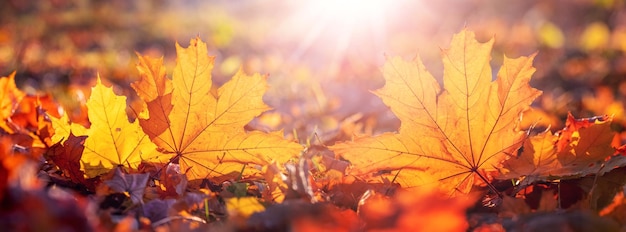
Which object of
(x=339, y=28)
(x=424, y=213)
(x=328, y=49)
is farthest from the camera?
(x=339, y=28)

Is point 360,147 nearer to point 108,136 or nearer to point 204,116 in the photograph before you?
point 204,116

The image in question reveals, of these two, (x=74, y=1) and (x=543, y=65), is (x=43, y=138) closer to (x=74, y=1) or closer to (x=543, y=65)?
(x=543, y=65)

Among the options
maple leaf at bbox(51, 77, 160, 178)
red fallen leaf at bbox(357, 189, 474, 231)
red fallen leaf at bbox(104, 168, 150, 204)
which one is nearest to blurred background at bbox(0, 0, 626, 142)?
maple leaf at bbox(51, 77, 160, 178)

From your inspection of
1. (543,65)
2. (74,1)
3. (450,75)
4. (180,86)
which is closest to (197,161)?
(180,86)

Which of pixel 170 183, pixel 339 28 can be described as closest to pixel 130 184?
pixel 170 183

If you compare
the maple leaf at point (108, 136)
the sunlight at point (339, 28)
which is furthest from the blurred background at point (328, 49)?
the maple leaf at point (108, 136)

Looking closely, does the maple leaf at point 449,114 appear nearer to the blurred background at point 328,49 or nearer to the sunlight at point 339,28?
the blurred background at point 328,49
